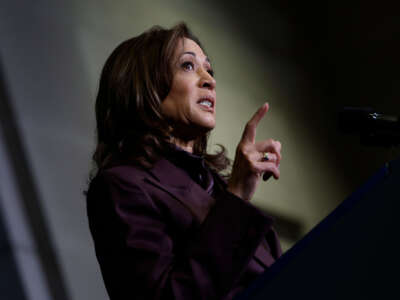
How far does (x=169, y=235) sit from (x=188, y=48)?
478 millimetres

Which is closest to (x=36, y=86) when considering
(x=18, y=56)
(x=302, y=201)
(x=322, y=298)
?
(x=18, y=56)

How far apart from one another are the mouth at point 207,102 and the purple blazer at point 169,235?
0.16 meters

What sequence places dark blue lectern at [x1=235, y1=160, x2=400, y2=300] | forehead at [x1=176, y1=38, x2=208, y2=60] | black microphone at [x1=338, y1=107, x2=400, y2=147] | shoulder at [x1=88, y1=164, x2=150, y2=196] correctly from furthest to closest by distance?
forehead at [x1=176, y1=38, x2=208, y2=60], shoulder at [x1=88, y1=164, x2=150, y2=196], black microphone at [x1=338, y1=107, x2=400, y2=147], dark blue lectern at [x1=235, y1=160, x2=400, y2=300]

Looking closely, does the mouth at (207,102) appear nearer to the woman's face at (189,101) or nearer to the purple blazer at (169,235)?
the woman's face at (189,101)

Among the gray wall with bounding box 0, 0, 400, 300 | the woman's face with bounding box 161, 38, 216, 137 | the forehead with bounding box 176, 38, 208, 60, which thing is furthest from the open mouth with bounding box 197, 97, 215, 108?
the gray wall with bounding box 0, 0, 400, 300

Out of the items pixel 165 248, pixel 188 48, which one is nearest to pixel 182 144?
pixel 188 48

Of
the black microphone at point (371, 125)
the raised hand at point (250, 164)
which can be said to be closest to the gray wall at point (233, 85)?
the raised hand at point (250, 164)

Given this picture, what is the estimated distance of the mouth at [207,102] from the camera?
1176 millimetres

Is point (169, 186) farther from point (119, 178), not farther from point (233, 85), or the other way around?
point (233, 85)

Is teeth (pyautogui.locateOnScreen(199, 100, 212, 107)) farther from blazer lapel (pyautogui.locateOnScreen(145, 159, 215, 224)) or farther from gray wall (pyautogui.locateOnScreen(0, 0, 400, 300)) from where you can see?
gray wall (pyautogui.locateOnScreen(0, 0, 400, 300))

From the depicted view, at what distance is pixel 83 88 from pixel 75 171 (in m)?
0.28

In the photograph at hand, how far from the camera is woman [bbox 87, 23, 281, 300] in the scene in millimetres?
850

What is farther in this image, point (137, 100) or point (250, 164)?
point (137, 100)

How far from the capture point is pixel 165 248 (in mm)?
908
